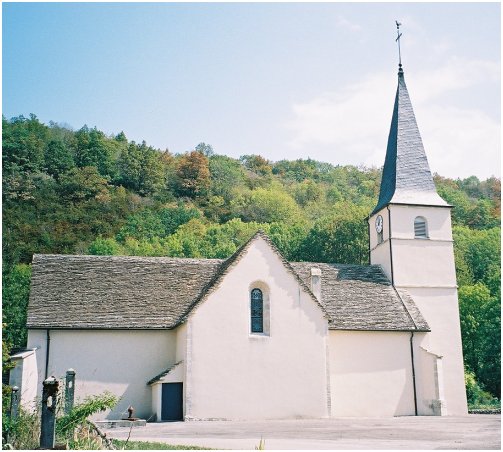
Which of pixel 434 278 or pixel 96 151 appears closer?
pixel 434 278

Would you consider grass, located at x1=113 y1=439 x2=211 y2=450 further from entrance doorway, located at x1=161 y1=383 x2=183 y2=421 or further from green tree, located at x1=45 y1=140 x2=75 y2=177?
green tree, located at x1=45 y1=140 x2=75 y2=177

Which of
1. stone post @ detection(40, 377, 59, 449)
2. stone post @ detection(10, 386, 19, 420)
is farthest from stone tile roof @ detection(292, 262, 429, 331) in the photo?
stone post @ detection(40, 377, 59, 449)

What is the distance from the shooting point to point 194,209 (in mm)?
78500

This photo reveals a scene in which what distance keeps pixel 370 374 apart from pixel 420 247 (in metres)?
8.22

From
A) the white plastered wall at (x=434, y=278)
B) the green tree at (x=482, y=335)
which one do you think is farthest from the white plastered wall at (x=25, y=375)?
the green tree at (x=482, y=335)

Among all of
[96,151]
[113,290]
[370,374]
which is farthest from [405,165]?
[96,151]

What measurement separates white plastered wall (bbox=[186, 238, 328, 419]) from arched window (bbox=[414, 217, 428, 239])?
954cm

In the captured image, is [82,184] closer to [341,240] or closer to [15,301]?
[15,301]

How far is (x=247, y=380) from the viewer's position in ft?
86.0

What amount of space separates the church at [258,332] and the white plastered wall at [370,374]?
0.05 m

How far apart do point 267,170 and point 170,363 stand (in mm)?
63814

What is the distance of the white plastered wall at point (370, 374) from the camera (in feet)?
94.9

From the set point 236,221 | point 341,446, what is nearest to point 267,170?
point 236,221

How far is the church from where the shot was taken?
86.1ft
